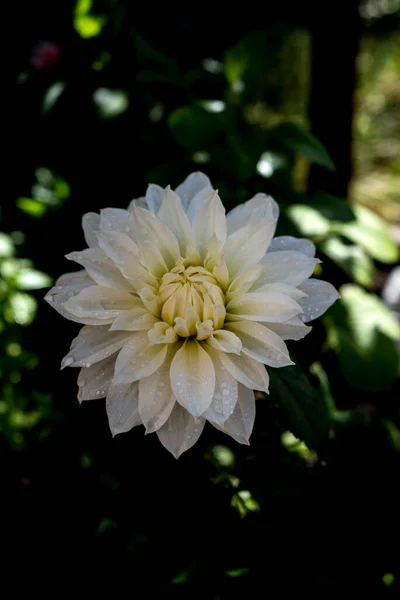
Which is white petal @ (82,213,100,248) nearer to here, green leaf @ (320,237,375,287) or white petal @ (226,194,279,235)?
white petal @ (226,194,279,235)

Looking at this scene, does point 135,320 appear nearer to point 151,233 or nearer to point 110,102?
point 151,233

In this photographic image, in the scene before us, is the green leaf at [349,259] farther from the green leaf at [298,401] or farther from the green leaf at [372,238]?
the green leaf at [298,401]

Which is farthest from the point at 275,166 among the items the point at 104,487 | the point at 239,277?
the point at 104,487

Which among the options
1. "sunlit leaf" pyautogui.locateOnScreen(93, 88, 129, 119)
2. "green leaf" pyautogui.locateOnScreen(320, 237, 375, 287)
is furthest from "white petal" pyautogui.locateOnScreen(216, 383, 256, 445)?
"sunlit leaf" pyautogui.locateOnScreen(93, 88, 129, 119)

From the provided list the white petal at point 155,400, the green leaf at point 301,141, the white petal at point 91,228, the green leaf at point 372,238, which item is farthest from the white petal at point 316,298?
the green leaf at point 372,238

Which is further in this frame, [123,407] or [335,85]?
[335,85]

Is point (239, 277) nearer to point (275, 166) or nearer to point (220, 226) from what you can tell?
point (220, 226)

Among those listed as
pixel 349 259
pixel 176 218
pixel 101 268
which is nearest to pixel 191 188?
pixel 176 218
